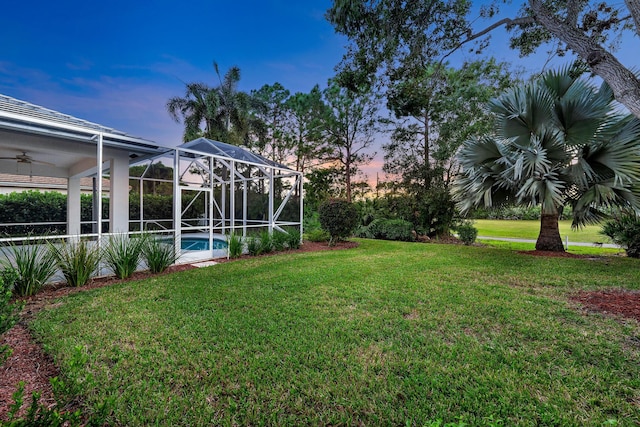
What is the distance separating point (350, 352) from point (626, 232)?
31.8ft

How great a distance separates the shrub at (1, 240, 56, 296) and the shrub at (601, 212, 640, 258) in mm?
12951

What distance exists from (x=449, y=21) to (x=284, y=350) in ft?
24.6

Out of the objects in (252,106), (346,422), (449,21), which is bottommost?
(346,422)

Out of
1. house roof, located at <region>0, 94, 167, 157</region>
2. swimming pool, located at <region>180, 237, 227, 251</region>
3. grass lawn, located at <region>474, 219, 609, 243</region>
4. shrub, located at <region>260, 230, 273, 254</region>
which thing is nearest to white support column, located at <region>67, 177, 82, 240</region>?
swimming pool, located at <region>180, 237, 227, 251</region>

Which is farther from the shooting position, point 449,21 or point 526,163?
point 526,163

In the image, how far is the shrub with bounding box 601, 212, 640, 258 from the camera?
25.0ft

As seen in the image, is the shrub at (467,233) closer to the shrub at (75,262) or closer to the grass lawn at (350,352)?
the grass lawn at (350,352)

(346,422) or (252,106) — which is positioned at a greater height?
(252,106)

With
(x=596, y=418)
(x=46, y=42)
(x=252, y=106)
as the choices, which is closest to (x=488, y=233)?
(x=252, y=106)

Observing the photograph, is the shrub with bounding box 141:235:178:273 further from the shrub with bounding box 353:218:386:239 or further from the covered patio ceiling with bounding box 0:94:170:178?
the shrub with bounding box 353:218:386:239

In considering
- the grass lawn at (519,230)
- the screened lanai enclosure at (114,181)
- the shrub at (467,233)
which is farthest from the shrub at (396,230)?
the grass lawn at (519,230)

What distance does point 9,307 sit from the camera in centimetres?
213

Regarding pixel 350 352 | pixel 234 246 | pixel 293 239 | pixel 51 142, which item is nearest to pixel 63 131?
pixel 51 142

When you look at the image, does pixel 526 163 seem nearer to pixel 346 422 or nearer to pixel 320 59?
pixel 346 422
